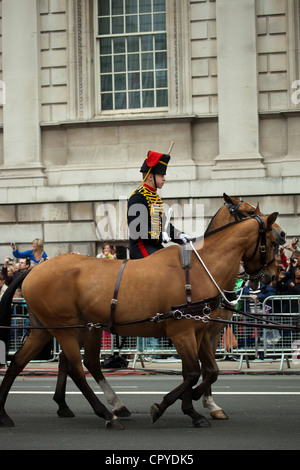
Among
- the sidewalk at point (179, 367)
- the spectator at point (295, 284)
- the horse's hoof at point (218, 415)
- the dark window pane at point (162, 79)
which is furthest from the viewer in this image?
the dark window pane at point (162, 79)

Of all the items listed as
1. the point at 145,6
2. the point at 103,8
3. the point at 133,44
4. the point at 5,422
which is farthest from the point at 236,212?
the point at 103,8

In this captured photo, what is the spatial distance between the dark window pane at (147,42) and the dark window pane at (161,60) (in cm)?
24

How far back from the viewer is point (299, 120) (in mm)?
20391

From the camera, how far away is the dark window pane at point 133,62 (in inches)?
856

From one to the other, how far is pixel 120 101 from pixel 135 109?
0.46 metres

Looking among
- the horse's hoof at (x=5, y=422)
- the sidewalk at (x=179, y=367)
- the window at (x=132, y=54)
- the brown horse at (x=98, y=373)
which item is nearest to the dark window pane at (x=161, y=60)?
the window at (x=132, y=54)

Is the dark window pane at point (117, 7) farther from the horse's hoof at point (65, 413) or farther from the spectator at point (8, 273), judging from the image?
the horse's hoof at point (65, 413)

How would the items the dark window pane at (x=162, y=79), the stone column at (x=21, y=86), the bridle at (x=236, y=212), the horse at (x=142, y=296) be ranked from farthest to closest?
the dark window pane at (x=162, y=79) < the stone column at (x=21, y=86) < the bridle at (x=236, y=212) < the horse at (x=142, y=296)

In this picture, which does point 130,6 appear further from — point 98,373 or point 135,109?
point 98,373

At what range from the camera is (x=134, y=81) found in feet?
71.4

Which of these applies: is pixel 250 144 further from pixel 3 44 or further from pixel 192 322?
pixel 192 322

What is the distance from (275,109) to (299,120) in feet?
1.91

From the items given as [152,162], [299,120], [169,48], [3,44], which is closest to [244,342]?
[152,162]

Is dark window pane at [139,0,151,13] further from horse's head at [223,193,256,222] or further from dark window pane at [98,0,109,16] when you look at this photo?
horse's head at [223,193,256,222]
